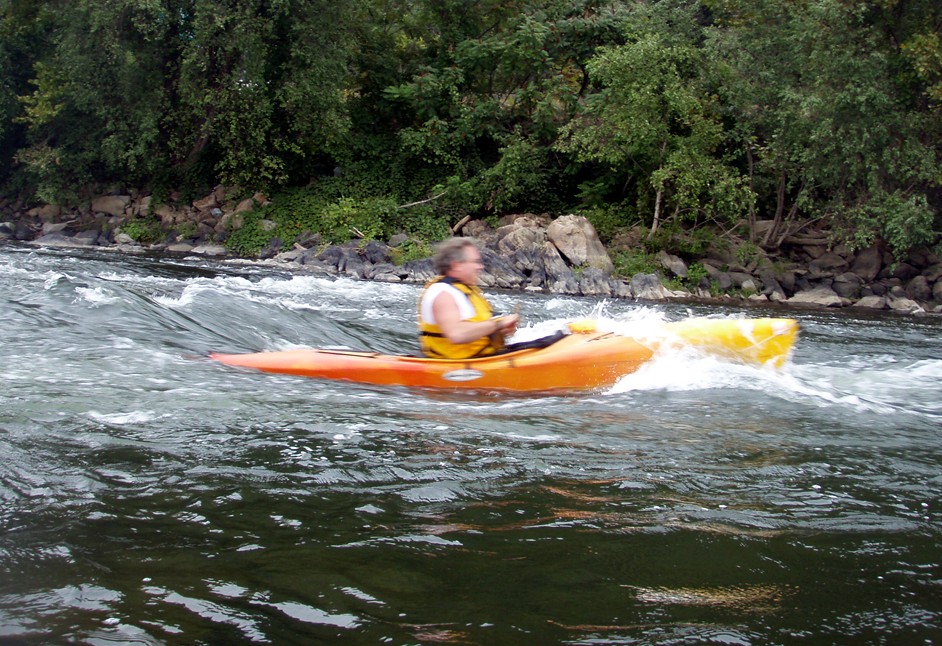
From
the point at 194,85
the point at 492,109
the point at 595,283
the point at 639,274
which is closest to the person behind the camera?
the point at 595,283

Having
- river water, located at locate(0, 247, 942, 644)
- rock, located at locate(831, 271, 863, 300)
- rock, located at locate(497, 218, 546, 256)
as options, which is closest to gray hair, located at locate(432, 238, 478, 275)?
river water, located at locate(0, 247, 942, 644)

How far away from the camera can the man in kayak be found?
4.82 metres

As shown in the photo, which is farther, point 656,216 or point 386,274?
point 656,216

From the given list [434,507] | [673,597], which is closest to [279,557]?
[434,507]

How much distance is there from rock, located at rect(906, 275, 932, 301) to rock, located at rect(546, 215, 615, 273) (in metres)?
5.34

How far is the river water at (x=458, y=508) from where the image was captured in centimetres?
203

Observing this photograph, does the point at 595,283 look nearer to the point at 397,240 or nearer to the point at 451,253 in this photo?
the point at 397,240

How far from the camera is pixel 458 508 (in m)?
2.76

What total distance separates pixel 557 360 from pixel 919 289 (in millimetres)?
12455

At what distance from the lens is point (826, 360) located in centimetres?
682

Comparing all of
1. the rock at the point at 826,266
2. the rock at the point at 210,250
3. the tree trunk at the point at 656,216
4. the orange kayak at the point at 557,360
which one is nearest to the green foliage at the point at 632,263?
the tree trunk at the point at 656,216

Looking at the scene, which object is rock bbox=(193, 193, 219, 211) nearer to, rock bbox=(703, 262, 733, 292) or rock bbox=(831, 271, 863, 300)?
rock bbox=(703, 262, 733, 292)

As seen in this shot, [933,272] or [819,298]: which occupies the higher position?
[933,272]

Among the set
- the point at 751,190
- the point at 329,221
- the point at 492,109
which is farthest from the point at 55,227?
the point at 751,190
